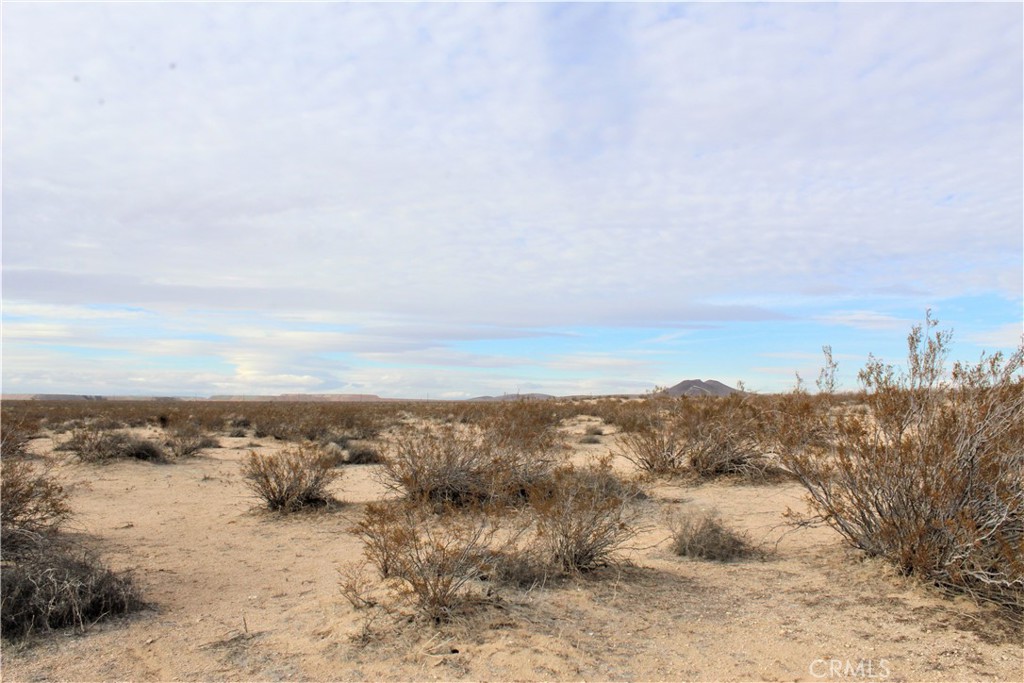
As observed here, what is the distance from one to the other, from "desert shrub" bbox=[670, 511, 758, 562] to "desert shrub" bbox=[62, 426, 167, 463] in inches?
508

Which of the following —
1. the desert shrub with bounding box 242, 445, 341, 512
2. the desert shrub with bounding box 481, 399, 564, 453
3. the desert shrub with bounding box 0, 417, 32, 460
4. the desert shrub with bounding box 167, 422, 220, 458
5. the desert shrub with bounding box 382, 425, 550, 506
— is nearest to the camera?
the desert shrub with bounding box 382, 425, 550, 506

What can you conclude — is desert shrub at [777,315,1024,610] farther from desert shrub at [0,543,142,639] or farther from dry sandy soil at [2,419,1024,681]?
desert shrub at [0,543,142,639]

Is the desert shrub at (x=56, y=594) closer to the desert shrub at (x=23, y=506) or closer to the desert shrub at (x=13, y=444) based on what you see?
the desert shrub at (x=23, y=506)

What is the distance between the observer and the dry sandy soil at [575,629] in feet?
14.8

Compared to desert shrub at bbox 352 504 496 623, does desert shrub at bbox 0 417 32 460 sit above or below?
above

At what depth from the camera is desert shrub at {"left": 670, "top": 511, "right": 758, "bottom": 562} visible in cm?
717

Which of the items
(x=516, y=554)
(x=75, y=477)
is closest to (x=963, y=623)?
(x=516, y=554)

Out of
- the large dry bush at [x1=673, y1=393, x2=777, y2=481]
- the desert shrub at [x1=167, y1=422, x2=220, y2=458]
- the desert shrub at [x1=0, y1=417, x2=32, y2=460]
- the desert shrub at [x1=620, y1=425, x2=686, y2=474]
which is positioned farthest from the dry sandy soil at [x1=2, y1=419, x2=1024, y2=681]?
the desert shrub at [x1=167, y1=422, x2=220, y2=458]

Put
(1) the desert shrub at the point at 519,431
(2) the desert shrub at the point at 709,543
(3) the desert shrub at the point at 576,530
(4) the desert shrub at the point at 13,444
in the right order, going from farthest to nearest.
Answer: (1) the desert shrub at the point at 519,431 → (4) the desert shrub at the point at 13,444 → (2) the desert shrub at the point at 709,543 → (3) the desert shrub at the point at 576,530

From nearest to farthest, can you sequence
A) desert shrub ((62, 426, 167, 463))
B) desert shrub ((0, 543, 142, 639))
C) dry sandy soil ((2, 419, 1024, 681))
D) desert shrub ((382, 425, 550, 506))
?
dry sandy soil ((2, 419, 1024, 681)) → desert shrub ((0, 543, 142, 639)) → desert shrub ((382, 425, 550, 506)) → desert shrub ((62, 426, 167, 463))

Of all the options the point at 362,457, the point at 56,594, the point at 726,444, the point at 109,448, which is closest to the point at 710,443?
the point at 726,444

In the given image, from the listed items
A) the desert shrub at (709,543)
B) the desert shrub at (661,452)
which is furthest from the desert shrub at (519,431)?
the desert shrub at (709,543)

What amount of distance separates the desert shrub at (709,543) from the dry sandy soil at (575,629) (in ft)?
0.69

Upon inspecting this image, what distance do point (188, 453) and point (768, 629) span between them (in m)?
15.4
